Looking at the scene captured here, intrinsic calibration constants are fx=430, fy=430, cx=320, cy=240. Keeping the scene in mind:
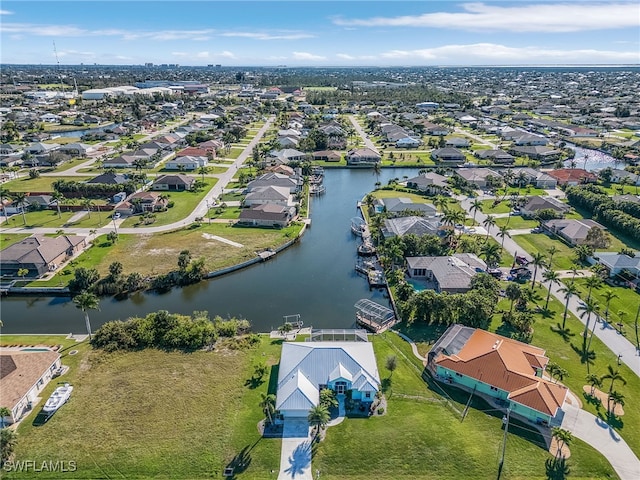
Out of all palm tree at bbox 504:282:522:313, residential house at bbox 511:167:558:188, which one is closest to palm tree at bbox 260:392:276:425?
palm tree at bbox 504:282:522:313

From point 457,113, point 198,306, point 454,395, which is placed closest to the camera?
point 454,395

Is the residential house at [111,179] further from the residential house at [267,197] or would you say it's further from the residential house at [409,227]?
the residential house at [409,227]

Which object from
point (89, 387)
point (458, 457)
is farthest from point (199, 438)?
point (458, 457)

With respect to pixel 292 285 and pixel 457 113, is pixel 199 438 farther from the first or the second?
pixel 457 113

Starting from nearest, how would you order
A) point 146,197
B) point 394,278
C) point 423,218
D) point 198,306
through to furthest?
point 198,306
point 394,278
point 423,218
point 146,197

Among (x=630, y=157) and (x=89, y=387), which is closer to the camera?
(x=89, y=387)

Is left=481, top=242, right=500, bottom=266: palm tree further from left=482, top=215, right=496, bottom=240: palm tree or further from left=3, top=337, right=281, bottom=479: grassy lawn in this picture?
left=3, top=337, right=281, bottom=479: grassy lawn
